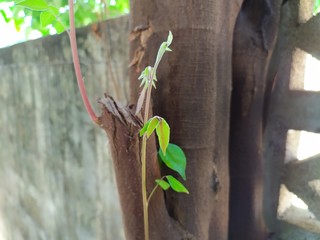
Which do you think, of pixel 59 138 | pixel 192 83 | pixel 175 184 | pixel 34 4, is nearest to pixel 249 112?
pixel 192 83

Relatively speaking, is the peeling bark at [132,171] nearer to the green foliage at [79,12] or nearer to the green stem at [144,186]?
the green stem at [144,186]

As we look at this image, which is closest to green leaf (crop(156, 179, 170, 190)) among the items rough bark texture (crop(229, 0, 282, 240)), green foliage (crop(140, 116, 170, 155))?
green foliage (crop(140, 116, 170, 155))

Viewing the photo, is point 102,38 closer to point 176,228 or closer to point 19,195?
point 176,228

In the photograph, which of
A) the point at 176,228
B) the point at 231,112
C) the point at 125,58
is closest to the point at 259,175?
the point at 231,112

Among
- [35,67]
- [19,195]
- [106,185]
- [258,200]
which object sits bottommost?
[19,195]

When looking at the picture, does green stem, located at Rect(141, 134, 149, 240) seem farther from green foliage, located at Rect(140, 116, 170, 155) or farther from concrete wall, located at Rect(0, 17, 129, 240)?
concrete wall, located at Rect(0, 17, 129, 240)

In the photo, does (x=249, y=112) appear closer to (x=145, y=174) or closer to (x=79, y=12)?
(x=145, y=174)
